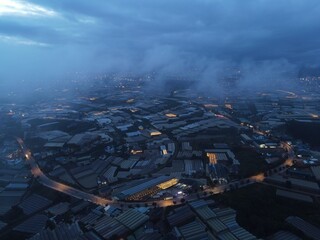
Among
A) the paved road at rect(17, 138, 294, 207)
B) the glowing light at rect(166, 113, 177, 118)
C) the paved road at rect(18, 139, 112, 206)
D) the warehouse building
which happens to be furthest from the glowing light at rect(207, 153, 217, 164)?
the glowing light at rect(166, 113, 177, 118)

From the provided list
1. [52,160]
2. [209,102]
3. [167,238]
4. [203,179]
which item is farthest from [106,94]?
[167,238]

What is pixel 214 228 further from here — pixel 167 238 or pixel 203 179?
pixel 203 179

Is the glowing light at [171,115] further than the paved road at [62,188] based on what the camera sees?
Yes

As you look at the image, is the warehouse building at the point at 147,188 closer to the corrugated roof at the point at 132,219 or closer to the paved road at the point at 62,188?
the paved road at the point at 62,188

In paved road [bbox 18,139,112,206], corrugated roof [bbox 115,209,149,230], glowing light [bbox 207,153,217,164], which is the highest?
glowing light [bbox 207,153,217,164]

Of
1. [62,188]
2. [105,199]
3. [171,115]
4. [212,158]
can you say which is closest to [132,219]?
[105,199]

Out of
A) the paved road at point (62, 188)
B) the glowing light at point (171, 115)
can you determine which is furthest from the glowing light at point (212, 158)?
the glowing light at point (171, 115)

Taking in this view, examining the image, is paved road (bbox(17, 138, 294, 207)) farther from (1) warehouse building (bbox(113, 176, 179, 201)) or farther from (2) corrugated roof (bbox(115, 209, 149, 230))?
(2) corrugated roof (bbox(115, 209, 149, 230))

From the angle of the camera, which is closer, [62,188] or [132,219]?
[132,219]

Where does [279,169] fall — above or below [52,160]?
above

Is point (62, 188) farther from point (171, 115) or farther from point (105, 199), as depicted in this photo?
point (171, 115)

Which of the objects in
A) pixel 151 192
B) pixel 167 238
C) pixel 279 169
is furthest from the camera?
pixel 279 169
